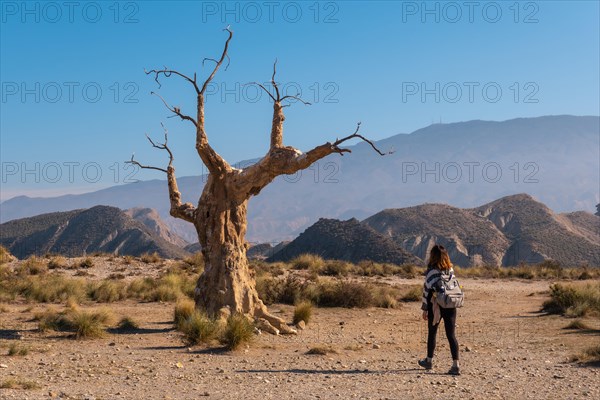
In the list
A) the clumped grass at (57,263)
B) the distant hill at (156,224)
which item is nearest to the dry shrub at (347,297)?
the clumped grass at (57,263)

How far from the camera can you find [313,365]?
1136 cm

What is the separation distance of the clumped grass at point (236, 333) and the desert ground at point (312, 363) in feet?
0.54

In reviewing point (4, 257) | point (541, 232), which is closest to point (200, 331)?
point (4, 257)

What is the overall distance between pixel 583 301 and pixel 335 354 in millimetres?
9307

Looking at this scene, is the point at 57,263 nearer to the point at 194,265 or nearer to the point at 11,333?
the point at 194,265

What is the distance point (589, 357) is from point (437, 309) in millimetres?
2960

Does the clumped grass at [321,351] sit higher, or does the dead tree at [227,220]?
the dead tree at [227,220]

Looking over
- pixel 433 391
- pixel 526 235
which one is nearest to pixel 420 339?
pixel 433 391

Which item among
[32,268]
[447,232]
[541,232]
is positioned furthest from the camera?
[447,232]

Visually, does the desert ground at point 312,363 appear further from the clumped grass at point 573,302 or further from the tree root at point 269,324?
the clumped grass at point 573,302

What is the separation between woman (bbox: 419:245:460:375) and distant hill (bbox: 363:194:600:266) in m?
47.4

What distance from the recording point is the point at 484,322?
1769 centimetres

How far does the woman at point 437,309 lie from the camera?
10.6 m

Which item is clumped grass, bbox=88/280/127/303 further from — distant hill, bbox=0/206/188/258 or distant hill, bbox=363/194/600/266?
distant hill, bbox=0/206/188/258
